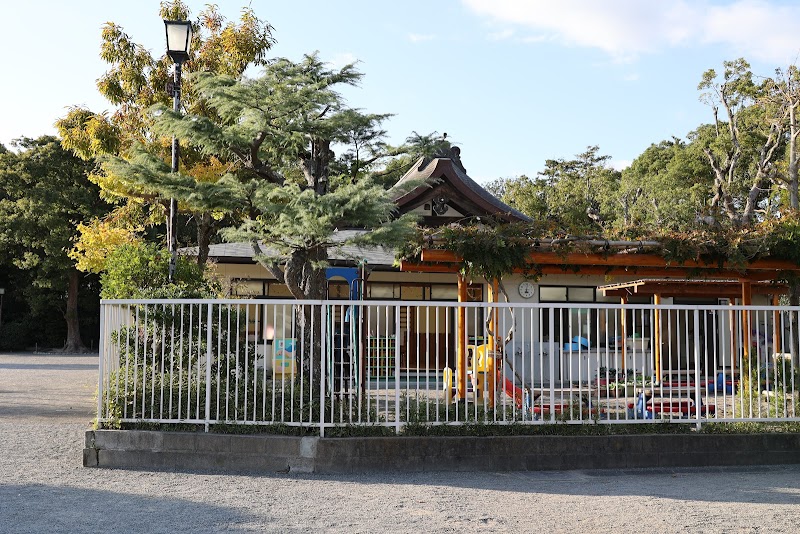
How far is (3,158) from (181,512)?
3113cm

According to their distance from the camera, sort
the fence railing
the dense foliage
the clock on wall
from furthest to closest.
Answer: the dense foliage → the clock on wall → the fence railing

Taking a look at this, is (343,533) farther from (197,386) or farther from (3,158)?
(3,158)

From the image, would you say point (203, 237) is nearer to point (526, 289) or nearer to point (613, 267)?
point (526, 289)

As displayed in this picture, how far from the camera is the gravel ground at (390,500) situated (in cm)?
575

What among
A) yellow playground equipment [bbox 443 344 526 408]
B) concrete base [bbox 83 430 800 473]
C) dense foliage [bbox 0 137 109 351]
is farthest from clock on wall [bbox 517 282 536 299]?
dense foliage [bbox 0 137 109 351]

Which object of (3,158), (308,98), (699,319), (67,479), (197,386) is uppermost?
(3,158)

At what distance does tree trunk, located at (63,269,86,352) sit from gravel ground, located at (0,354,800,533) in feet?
81.2

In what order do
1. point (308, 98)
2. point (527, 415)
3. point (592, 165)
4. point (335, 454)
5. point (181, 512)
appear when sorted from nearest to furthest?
point (181, 512), point (335, 454), point (527, 415), point (308, 98), point (592, 165)

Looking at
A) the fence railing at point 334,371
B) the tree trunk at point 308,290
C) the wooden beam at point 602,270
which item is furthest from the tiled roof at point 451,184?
the fence railing at point 334,371

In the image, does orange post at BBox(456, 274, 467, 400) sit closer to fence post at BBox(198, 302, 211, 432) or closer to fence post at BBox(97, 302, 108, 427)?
fence post at BBox(198, 302, 211, 432)

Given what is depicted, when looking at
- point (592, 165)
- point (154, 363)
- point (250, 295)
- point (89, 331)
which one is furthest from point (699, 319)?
point (592, 165)

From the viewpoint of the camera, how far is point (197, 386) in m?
7.98

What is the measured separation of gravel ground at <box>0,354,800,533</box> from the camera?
575 cm

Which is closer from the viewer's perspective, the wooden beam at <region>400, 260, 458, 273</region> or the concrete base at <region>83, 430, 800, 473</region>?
the concrete base at <region>83, 430, 800, 473</region>
